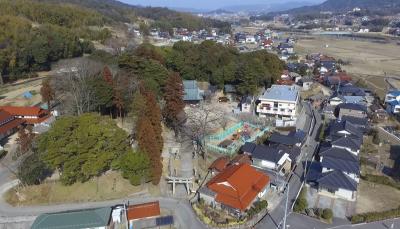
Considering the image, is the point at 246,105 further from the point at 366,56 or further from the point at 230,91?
the point at 366,56

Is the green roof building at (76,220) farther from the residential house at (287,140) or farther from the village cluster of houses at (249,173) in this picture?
the residential house at (287,140)

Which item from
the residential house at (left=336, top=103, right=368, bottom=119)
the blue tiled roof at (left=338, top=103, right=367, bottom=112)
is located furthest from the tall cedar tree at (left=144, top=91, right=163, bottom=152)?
the blue tiled roof at (left=338, top=103, right=367, bottom=112)

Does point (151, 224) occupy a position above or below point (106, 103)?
below

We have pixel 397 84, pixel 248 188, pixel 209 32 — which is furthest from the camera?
pixel 209 32

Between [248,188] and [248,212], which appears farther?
[248,188]

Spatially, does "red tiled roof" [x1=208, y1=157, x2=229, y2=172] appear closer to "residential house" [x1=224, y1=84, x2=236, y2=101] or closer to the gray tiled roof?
the gray tiled roof

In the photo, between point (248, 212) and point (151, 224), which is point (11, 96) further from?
point (248, 212)

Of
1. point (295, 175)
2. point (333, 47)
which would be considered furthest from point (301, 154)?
point (333, 47)

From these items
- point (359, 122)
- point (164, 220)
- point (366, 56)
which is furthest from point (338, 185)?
point (366, 56)
